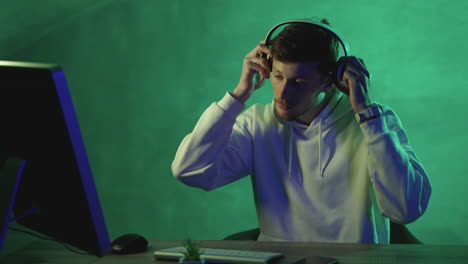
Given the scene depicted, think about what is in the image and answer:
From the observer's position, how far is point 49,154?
1034mm

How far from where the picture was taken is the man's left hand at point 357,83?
191 centimetres

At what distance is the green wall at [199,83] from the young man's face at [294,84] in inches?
66.9

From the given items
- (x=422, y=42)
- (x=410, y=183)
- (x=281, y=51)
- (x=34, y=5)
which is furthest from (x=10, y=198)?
(x=422, y=42)

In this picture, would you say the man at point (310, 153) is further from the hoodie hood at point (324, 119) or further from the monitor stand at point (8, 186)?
the monitor stand at point (8, 186)

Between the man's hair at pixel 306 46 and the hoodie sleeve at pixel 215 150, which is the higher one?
the man's hair at pixel 306 46

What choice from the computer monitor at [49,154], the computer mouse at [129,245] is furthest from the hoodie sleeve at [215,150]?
the computer monitor at [49,154]

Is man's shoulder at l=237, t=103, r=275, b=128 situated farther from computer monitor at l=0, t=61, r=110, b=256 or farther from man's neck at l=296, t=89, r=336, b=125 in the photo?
computer monitor at l=0, t=61, r=110, b=256

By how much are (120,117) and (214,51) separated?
803mm

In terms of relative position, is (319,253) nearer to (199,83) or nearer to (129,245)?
(129,245)

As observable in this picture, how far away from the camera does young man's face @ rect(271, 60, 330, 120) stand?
1937 mm

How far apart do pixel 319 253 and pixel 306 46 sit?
77 centimetres

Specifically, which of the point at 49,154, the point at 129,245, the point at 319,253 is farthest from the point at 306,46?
the point at 49,154

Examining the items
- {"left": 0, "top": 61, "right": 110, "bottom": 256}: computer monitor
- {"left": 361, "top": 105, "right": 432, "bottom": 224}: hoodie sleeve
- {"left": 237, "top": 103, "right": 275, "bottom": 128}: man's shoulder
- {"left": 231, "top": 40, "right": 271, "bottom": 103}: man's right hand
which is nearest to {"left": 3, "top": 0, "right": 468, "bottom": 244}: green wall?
{"left": 237, "top": 103, "right": 275, "bottom": 128}: man's shoulder

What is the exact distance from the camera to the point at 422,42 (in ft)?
11.5
